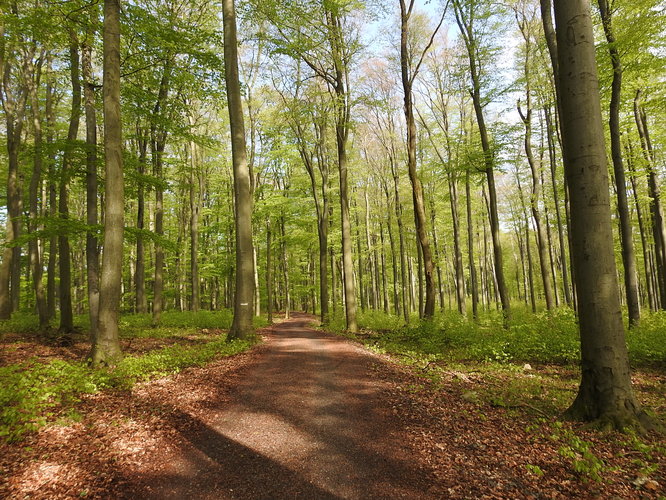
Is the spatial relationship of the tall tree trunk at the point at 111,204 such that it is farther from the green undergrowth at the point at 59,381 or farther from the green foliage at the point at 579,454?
the green foliage at the point at 579,454

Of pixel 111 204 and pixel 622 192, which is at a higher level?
pixel 622 192

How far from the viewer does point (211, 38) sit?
12.7 m

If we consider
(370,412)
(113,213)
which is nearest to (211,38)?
(113,213)

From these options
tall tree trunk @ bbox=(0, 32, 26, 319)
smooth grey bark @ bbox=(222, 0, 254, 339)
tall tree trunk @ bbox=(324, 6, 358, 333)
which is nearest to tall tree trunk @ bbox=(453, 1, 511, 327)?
tall tree trunk @ bbox=(324, 6, 358, 333)

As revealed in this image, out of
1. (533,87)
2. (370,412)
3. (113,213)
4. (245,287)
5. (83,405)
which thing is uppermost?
(533,87)

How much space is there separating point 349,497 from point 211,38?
15.3m

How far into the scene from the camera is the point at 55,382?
5973mm

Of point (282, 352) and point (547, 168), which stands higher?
point (547, 168)

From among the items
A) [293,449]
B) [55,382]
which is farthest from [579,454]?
[55,382]

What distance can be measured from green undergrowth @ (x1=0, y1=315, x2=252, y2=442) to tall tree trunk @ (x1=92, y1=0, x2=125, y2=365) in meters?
0.78

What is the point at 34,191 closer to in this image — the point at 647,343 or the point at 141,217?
the point at 141,217

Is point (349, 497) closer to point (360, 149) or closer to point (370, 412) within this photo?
point (370, 412)

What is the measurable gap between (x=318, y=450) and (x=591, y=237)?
4735mm

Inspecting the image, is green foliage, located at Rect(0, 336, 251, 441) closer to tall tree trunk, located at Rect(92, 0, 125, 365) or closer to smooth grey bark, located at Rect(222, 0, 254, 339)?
tall tree trunk, located at Rect(92, 0, 125, 365)
